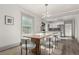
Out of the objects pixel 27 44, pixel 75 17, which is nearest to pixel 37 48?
pixel 27 44

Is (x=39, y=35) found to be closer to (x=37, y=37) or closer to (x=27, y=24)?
(x=37, y=37)

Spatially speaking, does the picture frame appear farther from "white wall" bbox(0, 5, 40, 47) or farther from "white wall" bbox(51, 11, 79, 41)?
"white wall" bbox(51, 11, 79, 41)

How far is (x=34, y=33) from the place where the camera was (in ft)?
6.33

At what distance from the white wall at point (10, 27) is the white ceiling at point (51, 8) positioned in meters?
0.19

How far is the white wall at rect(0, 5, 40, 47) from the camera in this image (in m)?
1.61

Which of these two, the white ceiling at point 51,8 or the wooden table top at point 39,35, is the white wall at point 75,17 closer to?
the white ceiling at point 51,8

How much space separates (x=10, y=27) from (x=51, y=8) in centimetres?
108
